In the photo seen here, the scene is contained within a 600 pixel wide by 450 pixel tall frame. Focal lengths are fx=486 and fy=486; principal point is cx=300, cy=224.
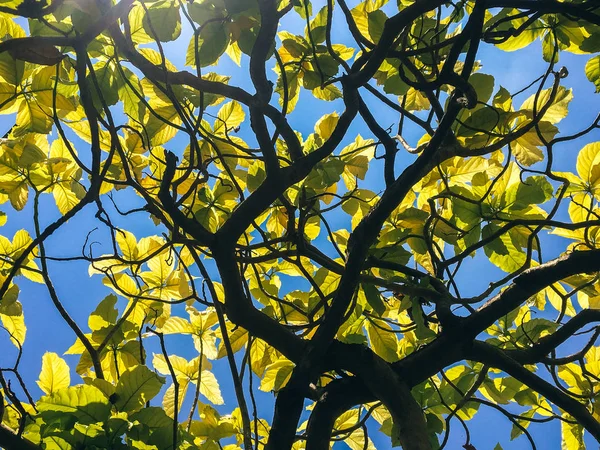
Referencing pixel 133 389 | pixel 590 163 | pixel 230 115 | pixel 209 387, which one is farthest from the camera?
pixel 209 387

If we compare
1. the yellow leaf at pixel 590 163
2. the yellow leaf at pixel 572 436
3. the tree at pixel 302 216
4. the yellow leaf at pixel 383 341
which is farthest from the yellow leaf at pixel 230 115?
the yellow leaf at pixel 572 436

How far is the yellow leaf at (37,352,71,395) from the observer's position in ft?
3.18

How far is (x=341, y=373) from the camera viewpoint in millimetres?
884

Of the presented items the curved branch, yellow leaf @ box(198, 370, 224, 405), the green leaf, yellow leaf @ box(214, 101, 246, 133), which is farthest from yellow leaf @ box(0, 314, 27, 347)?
the curved branch

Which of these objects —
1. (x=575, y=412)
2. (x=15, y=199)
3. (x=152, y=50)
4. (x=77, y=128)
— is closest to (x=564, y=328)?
(x=575, y=412)

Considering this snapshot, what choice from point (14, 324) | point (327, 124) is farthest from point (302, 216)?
point (14, 324)

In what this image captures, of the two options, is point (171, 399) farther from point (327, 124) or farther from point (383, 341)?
point (327, 124)

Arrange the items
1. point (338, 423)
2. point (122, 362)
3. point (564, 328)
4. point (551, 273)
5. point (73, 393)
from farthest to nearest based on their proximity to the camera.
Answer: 1. point (338, 423)
2. point (122, 362)
3. point (564, 328)
4. point (551, 273)
5. point (73, 393)

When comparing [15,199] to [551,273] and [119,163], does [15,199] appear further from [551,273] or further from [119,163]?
[551,273]

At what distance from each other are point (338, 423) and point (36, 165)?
101cm

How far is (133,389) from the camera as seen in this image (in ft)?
2.72

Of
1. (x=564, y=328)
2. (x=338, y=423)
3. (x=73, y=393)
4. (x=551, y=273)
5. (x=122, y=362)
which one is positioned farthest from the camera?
(x=338, y=423)

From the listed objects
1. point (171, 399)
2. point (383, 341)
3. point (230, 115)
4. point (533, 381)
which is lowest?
point (171, 399)

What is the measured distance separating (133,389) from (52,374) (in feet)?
0.87
